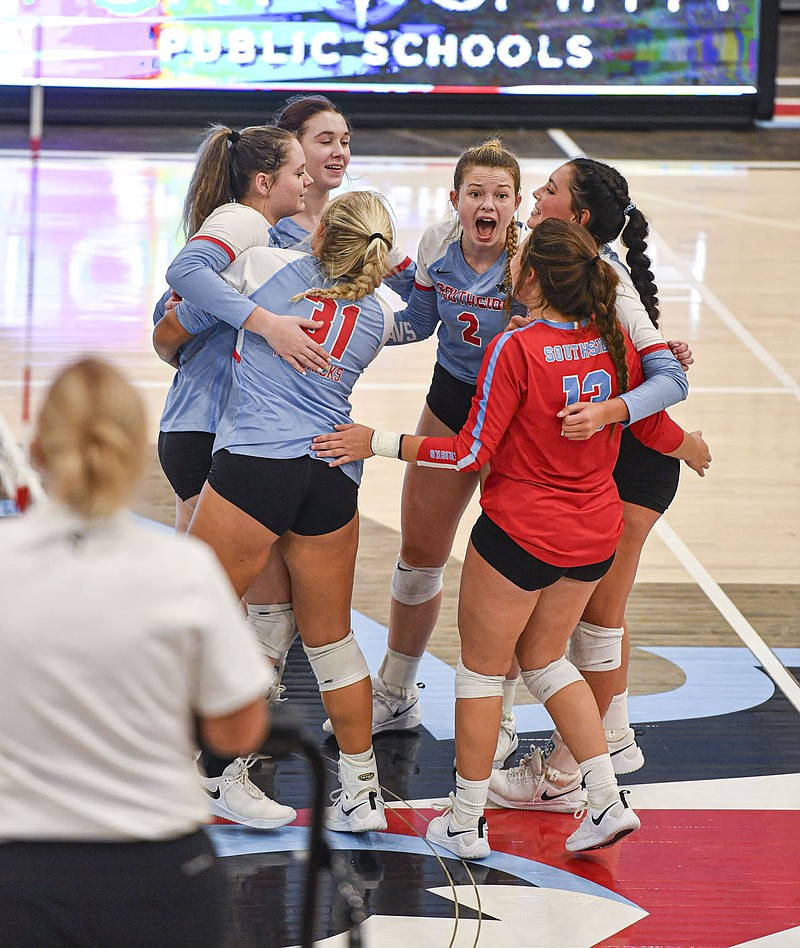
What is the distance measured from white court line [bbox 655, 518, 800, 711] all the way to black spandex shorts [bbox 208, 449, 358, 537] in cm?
186

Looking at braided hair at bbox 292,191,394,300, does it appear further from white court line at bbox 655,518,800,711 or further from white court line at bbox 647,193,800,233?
white court line at bbox 647,193,800,233

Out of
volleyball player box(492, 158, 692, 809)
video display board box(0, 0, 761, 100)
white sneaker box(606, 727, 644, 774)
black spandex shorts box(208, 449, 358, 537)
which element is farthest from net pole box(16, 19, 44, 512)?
video display board box(0, 0, 761, 100)

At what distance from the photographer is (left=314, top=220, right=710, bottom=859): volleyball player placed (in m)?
3.14

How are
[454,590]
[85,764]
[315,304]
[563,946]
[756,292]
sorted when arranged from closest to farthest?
[85,764], [563,946], [315,304], [454,590], [756,292]

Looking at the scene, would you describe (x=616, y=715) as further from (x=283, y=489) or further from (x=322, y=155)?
(x=322, y=155)

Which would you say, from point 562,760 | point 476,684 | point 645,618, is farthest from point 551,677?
point 645,618

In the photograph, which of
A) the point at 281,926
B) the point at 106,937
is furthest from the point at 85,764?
the point at 281,926

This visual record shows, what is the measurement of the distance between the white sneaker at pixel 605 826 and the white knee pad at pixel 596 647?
1.34 feet

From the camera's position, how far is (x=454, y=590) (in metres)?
5.21

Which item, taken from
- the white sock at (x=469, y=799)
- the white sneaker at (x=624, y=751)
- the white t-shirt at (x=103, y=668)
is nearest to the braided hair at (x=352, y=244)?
the white sock at (x=469, y=799)

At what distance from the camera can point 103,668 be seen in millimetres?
1690

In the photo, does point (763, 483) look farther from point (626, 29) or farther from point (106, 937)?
point (626, 29)

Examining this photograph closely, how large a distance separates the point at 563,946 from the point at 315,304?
1.59m

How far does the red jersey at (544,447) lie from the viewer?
10.3 feet
